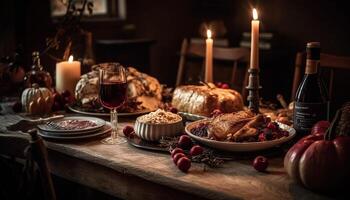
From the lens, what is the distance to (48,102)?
6.32ft

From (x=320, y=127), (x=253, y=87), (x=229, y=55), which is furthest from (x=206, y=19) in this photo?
(x=320, y=127)

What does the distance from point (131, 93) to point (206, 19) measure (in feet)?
9.48

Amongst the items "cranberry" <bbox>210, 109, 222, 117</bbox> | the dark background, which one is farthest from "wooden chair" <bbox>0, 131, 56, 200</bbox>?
the dark background

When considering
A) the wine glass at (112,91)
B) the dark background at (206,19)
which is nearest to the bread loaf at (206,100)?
the wine glass at (112,91)

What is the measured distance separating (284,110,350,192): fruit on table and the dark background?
2.39 metres

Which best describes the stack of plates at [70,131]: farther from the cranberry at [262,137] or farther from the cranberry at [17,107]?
the cranberry at [262,137]

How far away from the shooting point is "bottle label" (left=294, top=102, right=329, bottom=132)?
4.64 feet

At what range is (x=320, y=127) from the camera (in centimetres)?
132

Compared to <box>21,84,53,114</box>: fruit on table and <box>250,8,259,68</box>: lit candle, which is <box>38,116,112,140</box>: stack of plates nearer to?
<box>21,84,53,114</box>: fruit on table

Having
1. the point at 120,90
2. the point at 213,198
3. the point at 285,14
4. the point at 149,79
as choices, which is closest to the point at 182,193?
the point at 213,198

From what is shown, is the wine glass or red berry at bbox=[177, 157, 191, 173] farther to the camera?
the wine glass

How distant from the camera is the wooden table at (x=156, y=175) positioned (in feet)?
3.67

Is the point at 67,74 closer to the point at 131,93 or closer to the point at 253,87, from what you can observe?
the point at 131,93

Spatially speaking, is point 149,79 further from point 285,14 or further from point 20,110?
point 285,14
